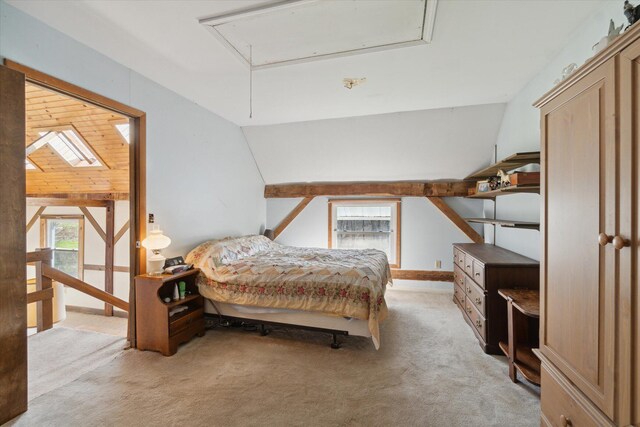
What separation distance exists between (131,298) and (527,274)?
3.79 m

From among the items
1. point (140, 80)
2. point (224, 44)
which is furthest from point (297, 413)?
point (140, 80)

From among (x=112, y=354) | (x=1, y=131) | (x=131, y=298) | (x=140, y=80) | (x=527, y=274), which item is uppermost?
(x=140, y=80)

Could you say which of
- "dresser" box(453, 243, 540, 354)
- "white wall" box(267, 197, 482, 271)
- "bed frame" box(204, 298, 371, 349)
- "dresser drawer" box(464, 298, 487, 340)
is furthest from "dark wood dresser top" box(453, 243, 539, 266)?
"white wall" box(267, 197, 482, 271)

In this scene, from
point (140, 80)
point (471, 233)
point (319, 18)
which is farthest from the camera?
point (471, 233)

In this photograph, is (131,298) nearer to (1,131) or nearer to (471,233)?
(1,131)

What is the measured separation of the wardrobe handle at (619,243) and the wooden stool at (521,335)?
133 centimetres

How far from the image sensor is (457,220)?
4.75m

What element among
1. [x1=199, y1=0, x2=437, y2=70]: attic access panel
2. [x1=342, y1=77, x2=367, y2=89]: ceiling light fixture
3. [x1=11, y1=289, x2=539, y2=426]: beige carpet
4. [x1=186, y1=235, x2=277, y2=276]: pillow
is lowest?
[x1=11, y1=289, x2=539, y2=426]: beige carpet

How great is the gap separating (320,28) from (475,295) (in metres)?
2.89

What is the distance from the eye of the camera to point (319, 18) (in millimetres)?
1917

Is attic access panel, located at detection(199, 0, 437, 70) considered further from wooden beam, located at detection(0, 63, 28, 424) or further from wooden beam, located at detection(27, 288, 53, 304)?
wooden beam, located at detection(27, 288, 53, 304)

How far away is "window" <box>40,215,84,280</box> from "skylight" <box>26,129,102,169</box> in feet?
3.54

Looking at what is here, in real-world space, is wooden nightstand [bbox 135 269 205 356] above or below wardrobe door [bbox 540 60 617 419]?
below

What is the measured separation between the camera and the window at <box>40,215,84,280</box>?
4.68m
